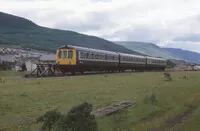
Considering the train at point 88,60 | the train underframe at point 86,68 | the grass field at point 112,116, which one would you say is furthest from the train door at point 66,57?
the grass field at point 112,116

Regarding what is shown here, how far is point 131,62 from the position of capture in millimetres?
80750

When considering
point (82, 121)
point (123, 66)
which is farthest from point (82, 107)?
→ point (123, 66)

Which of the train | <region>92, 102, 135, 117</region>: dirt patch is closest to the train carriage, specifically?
the train

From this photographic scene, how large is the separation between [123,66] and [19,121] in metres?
58.8

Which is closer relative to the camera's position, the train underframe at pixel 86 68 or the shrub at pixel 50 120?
the shrub at pixel 50 120

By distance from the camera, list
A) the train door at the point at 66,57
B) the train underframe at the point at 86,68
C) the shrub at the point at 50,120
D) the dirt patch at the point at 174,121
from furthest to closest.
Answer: the train underframe at the point at 86,68 < the train door at the point at 66,57 < the dirt patch at the point at 174,121 < the shrub at the point at 50,120

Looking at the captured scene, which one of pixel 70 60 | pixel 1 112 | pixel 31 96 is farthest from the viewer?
pixel 70 60

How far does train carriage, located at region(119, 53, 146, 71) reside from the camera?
75531 millimetres

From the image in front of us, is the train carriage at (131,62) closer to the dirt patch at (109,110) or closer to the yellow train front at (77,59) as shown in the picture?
the yellow train front at (77,59)

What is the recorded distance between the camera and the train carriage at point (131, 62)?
75531 millimetres

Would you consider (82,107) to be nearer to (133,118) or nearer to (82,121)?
(82,121)

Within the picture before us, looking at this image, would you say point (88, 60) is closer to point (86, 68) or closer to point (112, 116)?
point (86, 68)

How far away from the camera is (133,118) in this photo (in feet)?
63.2

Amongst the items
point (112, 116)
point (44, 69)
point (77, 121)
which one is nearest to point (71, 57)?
point (44, 69)
